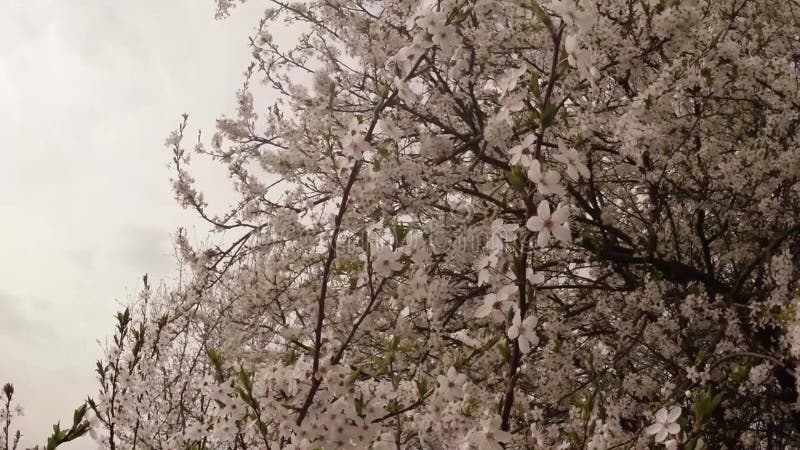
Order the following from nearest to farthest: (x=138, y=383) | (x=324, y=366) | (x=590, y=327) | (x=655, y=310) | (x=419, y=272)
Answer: (x=324, y=366)
(x=419, y=272)
(x=138, y=383)
(x=655, y=310)
(x=590, y=327)

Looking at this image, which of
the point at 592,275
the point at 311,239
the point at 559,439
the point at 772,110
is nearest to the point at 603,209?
the point at 592,275

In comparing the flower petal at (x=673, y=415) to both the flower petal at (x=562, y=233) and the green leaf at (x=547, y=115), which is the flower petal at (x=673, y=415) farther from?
the green leaf at (x=547, y=115)

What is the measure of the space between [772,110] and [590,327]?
77.4 inches

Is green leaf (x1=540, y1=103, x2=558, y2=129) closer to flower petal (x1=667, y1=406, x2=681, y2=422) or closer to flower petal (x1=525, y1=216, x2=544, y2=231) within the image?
flower petal (x1=525, y1=216, x2=544, y2=231)

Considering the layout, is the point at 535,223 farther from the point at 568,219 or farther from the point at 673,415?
the point at 568,219

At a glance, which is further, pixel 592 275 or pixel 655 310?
pixel 592 275

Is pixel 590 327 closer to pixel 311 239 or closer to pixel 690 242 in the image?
pixel 690 242

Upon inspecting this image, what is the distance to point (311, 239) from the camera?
14.9 feet

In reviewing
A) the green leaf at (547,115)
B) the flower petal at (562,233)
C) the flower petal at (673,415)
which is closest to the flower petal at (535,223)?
the flower petal at (562,233)

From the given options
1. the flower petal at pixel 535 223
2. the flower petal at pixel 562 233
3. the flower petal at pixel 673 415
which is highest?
the flower petal at pixel 535 223

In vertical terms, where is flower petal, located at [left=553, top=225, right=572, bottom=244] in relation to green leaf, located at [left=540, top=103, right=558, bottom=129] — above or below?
below

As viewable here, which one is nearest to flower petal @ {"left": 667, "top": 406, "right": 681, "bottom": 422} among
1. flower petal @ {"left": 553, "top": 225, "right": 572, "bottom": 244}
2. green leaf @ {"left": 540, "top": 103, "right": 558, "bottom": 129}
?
flower petal @ {"left": 553, "top": 225, "right": 572, "bottom": 244}

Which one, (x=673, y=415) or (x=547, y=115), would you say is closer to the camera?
(x=547, y=115)

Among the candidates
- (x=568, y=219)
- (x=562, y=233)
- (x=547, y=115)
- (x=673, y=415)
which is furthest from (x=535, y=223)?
(x=568, y=219)
